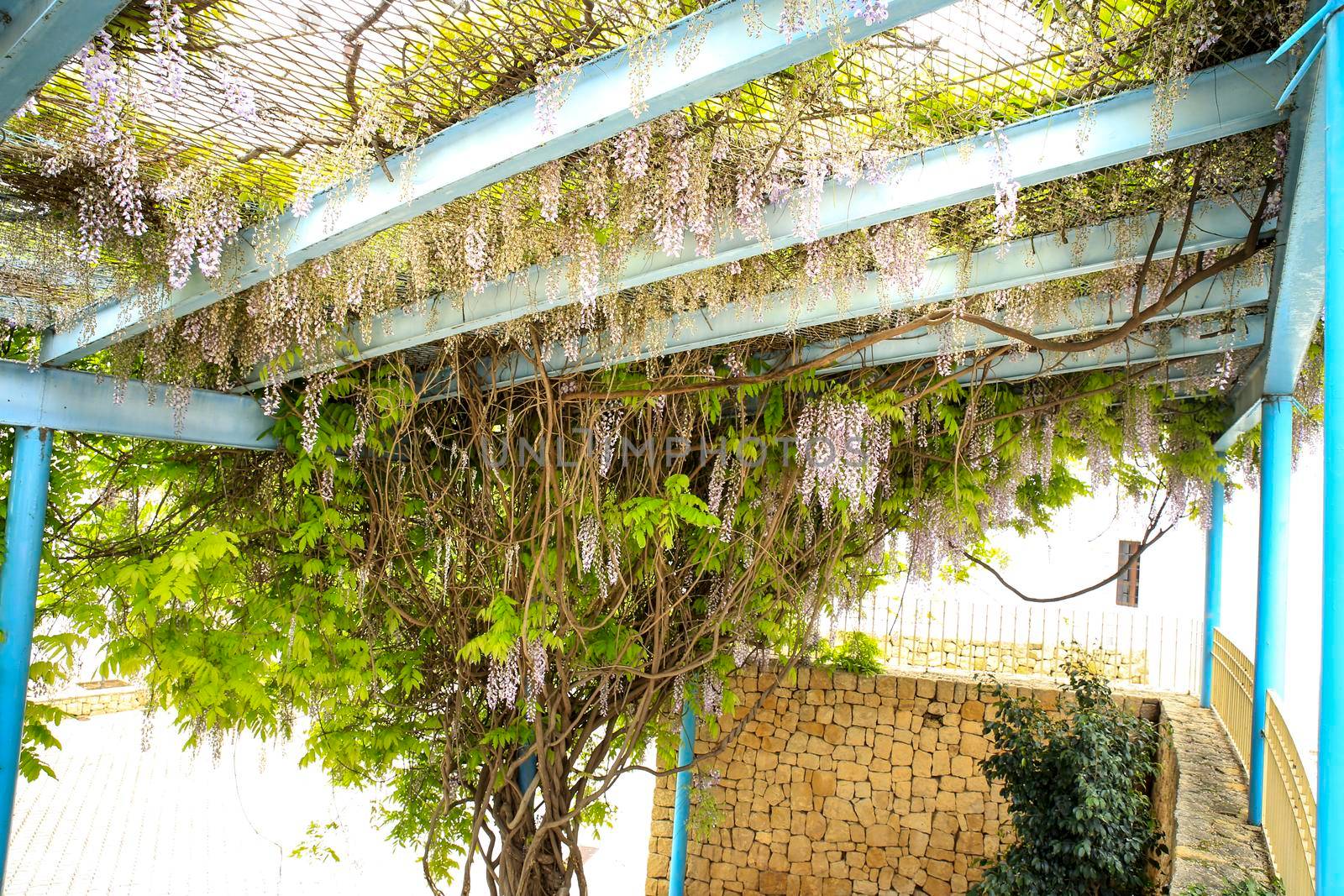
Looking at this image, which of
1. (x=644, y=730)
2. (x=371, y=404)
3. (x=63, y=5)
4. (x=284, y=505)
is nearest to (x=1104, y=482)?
(x=644, y=730)

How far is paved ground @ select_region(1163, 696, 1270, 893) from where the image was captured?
3.30 m

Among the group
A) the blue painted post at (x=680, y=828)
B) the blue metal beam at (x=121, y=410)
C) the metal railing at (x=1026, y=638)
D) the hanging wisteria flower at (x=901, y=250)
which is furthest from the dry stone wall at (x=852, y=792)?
the hanging wisteria flower at (x=901, y=250)

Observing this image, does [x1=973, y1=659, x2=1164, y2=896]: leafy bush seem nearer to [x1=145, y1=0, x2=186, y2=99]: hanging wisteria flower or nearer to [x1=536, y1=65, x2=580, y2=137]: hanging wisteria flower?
[x1=536, y1=65, x2=580, y2=137]: hanging wisteria flower

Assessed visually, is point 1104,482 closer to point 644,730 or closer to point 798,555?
point 798,555

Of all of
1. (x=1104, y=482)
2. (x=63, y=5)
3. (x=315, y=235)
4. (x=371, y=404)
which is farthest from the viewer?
(x=1104, y=482)

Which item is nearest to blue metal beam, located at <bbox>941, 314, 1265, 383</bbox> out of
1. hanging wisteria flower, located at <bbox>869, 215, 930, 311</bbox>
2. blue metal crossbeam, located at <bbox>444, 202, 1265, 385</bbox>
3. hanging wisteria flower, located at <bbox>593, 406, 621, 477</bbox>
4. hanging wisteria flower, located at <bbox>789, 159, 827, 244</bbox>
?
blue metal crossbeam, located at <bbox>444, 202, 1265, 385</bbox>

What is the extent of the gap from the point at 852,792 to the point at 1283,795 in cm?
410

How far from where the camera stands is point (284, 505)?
4367 mm

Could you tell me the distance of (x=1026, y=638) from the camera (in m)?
8.05

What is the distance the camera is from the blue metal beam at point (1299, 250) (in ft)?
5.90

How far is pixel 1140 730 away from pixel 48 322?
5713 mm

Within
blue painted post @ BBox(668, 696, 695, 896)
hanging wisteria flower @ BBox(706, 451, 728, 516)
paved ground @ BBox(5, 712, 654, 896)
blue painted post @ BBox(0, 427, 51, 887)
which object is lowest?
paved ground @ BBox(5, 712, 654, 896)

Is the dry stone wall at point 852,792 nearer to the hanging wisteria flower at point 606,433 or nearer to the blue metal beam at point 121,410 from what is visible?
the hanging wisteria flower at point 606,433

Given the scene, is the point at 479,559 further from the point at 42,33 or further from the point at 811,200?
the point at 42,33
